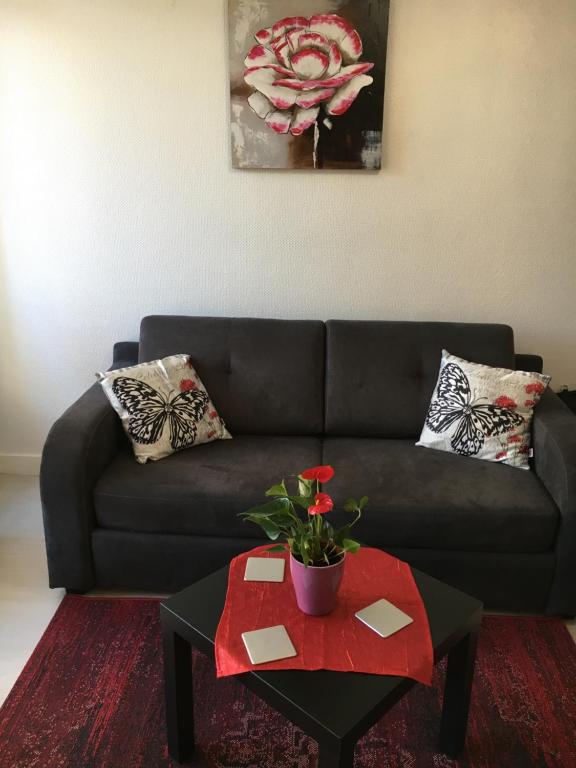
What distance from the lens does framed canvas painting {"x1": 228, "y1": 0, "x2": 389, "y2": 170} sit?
240 cm

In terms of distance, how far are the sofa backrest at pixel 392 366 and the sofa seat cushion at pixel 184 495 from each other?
43 cm

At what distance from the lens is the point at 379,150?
2539mm

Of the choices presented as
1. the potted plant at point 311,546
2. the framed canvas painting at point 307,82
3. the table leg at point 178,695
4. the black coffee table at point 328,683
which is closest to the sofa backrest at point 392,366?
the framed canvas painting at point 307,82

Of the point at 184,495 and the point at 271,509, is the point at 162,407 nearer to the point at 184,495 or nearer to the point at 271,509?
the point at 184,495

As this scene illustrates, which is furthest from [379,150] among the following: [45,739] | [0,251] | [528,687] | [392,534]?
[45,739]

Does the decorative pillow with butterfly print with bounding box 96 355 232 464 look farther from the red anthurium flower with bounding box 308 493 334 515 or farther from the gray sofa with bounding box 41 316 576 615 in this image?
the red anthurium flower with bounding box 308 493 334 515

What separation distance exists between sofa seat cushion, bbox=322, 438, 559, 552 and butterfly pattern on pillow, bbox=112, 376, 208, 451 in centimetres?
60

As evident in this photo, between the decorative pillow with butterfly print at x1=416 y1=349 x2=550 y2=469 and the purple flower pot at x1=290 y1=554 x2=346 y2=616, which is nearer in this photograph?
the purple flower pot at x1=290 y1=554 x2=346 y2=616

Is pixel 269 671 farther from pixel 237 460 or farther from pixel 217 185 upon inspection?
pixel 217 185

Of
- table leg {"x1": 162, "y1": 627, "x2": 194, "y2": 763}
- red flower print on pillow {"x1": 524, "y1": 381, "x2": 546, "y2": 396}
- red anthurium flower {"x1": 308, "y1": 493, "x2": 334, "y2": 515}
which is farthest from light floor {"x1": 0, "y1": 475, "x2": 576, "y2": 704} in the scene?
red anthurium flower {"x1": 308, "y1": 493, "x2": 334, "y2": 515}

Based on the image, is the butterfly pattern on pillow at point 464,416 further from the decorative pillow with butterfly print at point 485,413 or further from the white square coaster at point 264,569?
the white square coaster at point 264,569

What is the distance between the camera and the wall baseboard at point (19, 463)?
304cm

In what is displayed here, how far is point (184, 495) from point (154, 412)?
1.23ft

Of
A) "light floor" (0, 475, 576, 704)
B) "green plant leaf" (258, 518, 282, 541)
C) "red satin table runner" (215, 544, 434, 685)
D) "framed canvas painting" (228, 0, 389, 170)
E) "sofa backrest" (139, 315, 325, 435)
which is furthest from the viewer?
"sofa backrest" (139, 315, 325, 435)
